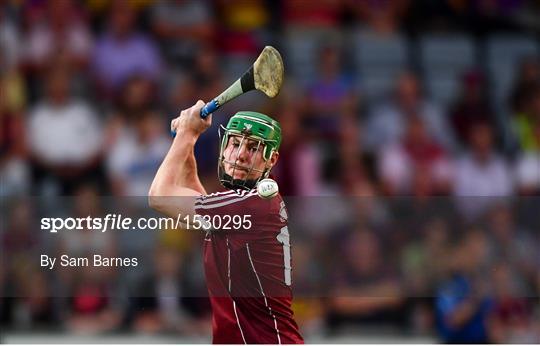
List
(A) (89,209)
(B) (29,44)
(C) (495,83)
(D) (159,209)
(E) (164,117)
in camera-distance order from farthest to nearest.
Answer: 1. (C) (495,83)
2. (B) (29,44)
3. (E) (164,117)
4. (A) (89,209)
5. (D) (159,209)

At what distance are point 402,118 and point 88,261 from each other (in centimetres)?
407

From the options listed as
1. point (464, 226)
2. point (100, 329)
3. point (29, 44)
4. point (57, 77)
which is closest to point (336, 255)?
point (464, 226)

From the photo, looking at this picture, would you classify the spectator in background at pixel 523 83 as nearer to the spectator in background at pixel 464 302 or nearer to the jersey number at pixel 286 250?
the spectator in background at pixel 464 302

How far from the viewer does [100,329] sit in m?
8.06

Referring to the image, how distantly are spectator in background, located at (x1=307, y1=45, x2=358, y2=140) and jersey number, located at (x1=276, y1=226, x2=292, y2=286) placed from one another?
15.4 ft

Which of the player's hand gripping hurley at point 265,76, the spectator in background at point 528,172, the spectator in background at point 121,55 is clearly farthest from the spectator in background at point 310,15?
the player's hand gripping hurley at point 265,76

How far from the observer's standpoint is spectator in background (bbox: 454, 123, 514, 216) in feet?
32.6

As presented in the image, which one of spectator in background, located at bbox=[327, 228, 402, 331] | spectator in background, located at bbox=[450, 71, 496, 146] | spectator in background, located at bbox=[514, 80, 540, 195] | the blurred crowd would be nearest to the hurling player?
the blurred crowd

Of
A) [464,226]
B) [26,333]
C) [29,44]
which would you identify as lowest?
[26,333]

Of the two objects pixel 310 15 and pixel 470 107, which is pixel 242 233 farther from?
pixel 310 15

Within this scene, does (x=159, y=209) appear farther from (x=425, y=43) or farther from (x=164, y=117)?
(x=425, y=43)

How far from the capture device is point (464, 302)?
841cm

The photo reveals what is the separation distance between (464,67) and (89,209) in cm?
468

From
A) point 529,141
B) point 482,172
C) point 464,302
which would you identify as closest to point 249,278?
point 464,302
